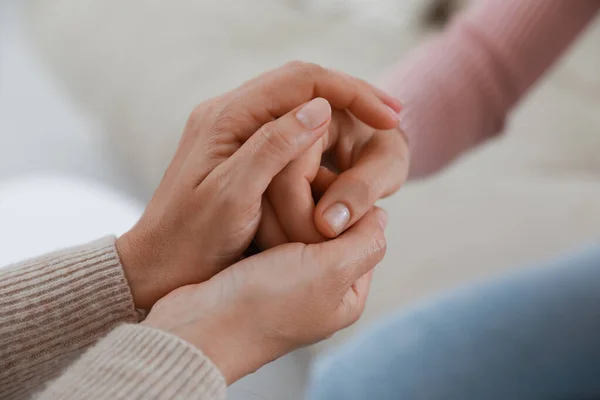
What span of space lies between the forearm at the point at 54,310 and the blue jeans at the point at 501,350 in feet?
0.65

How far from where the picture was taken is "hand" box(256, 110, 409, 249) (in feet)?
1.16

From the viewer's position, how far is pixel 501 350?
0.46 m

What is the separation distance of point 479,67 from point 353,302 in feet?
1.16

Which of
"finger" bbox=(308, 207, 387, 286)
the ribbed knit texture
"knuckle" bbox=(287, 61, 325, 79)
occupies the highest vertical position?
"knuckle" bbox=(287, 61, 325, 79)

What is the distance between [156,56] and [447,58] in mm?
404

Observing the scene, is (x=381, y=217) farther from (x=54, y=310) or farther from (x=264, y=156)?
(x=54, y=310)

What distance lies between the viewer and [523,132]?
27.4 inches

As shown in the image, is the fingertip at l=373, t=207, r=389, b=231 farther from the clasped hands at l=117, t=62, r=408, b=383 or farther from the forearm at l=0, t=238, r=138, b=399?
the forearm at l=0, t=238, r=138, b=399

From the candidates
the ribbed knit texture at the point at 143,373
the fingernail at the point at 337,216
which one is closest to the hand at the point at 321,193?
the fingernail at the point at 337,216

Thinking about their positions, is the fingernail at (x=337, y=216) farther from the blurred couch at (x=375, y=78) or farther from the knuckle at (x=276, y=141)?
the blurred couch at (x=375, y=78)

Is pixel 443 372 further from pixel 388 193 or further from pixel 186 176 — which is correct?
pixel 186 176

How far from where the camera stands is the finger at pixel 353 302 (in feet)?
1.11

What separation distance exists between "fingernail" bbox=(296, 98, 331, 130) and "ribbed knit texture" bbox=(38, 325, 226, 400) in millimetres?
148

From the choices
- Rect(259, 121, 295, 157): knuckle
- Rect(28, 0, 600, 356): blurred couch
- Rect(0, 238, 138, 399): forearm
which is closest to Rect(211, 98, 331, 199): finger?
Rect(259, 121, 295, 157): knuckle
